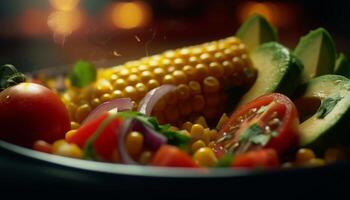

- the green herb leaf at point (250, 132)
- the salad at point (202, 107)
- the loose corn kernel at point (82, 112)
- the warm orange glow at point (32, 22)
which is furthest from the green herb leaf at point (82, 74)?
the warm orange glow at point (32, 22)

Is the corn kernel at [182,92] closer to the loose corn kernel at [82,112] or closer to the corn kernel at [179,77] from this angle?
the corn kernel at [179,77]

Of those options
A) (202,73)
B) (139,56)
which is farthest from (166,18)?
(202,73)

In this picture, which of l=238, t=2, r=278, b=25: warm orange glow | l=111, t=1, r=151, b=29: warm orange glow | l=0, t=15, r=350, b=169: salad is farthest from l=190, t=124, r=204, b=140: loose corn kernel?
l=238, t=2, r=278, b=25: warm orange glow

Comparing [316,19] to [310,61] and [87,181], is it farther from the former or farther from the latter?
[87,181]

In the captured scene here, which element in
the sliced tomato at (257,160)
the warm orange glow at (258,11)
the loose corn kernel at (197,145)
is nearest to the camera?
the sliced tomato at (257,160)

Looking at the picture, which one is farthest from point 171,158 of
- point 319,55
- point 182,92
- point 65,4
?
point 65,4

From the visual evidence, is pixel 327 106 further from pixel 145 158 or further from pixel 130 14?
pixel 130 14

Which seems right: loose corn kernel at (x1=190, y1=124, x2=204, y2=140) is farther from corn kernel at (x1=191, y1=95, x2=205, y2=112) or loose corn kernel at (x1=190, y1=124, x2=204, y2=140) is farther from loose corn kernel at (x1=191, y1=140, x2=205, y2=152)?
corn kernel at (x1=191, y1=95, x2=205, y2=112)
